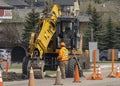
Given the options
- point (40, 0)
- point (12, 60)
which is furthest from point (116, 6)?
point (12, 60)

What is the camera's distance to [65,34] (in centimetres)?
2922

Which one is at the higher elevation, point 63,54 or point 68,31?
point 68,31

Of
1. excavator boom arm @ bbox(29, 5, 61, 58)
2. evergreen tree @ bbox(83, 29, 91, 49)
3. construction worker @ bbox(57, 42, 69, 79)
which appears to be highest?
excavator boom arm @ bbox(29, 5, 61, 58)

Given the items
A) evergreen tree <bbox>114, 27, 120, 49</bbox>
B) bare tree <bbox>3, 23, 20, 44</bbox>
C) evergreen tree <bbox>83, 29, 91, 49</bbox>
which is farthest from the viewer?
evergreen tree <bbox>83, 29, 91, 49</bbox>

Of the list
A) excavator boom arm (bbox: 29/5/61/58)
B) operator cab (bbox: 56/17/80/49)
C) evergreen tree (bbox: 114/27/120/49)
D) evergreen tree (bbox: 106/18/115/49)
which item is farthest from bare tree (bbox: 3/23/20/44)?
excavator boom arm (bbox: 29/5/61/58)

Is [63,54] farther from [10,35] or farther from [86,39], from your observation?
[86,39]

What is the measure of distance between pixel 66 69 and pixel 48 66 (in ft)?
6.08

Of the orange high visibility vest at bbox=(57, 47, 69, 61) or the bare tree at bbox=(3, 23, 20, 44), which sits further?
the bare tree at bbox=(3, 23, 20, 44)

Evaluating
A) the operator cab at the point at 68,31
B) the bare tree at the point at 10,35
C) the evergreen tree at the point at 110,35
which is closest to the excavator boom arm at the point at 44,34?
the operator cab at the point at 68,31

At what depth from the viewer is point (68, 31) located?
29.4 metres

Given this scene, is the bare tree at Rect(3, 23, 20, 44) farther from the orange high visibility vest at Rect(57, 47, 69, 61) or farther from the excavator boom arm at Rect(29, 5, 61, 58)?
the orange high visibility vest at Rect(57, 47, 69, 61)

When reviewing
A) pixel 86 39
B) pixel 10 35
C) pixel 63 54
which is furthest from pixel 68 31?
pixel 86 39

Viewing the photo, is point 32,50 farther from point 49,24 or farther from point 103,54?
point 103,54

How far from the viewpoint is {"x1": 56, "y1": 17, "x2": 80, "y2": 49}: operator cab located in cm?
2883
